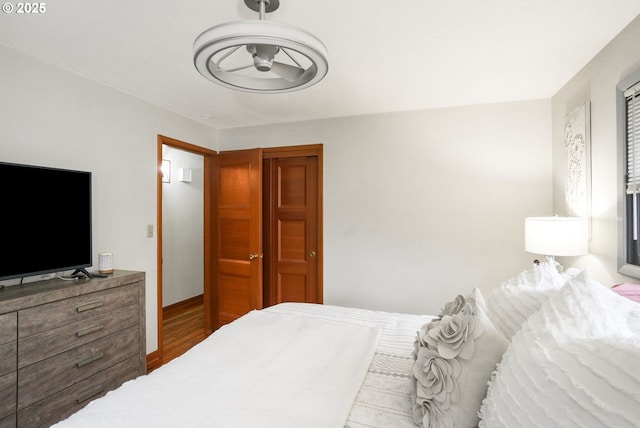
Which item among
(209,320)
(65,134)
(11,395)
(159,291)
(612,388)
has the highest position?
(65,134)

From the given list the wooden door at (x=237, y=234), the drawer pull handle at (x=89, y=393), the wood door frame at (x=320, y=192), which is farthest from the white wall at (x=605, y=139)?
the drawer pull handle at (x=89, y=393)

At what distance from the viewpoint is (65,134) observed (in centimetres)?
227

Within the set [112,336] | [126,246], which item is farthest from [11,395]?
[126,246]

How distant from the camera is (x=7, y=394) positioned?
1.60 metres

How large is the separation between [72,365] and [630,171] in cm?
345

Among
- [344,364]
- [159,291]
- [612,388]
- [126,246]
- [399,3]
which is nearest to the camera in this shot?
[612,388]

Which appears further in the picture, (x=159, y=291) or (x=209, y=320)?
(x=209, y=320)

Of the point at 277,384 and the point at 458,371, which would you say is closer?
the point at 458,371

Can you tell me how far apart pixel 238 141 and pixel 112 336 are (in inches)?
95.2

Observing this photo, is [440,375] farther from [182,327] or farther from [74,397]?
[182,327]

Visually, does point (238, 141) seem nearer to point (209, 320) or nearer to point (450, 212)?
point (209, 320)

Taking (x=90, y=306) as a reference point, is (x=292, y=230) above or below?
above

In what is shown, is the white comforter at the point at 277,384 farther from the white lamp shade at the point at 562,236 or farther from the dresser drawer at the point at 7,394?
the white lamp shade at the point at 562,236

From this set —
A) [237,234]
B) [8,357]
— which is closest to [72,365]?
[8,357]
